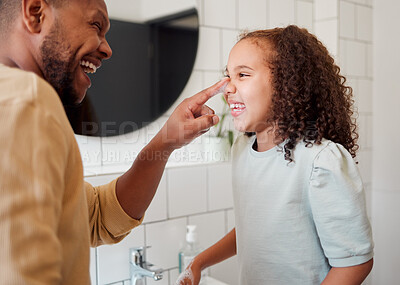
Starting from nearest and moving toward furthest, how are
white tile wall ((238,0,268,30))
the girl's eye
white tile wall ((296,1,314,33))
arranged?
1. the girl's eye
2. white tile wall ((238,0,268,30))
3. white tile wall ((296,1,314,33))

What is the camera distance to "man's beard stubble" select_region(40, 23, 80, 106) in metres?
0.61

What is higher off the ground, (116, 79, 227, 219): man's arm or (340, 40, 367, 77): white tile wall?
(340, 40, 367, 77): white tile wall

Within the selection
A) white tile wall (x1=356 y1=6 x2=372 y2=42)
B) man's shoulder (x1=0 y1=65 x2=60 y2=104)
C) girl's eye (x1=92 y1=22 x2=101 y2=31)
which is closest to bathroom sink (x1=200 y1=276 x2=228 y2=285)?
girl's eye (x1=92 y1=22 x2=101 y2=31)

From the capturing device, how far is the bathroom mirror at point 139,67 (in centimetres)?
121

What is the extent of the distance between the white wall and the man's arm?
1.36 meters

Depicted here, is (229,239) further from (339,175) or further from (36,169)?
(36,169)

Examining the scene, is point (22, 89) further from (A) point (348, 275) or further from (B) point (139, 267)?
(B) point (139, 267)

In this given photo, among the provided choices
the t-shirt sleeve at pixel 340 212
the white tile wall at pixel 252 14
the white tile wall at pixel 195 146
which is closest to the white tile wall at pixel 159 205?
the white tile wall at pixel 195 146

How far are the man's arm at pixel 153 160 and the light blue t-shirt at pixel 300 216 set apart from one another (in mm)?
214

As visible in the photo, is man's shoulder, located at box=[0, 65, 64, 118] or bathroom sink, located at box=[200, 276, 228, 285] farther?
bathroom sink, located at box=[200, 276, 228, 285]

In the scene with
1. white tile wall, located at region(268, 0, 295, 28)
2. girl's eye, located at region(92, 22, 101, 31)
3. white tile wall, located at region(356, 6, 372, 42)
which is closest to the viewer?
girl's eye, located at region(92, 22, 101, 31)

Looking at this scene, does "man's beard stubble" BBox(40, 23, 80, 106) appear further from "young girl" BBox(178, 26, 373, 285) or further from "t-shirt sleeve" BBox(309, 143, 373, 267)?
"t-shirt sleeve" BBox(309, 143, 373, 267)

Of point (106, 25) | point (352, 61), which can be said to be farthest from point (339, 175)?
point (352, 61)

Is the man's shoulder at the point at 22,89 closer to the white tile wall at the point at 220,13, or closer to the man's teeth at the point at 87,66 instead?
the man's teeth at the point at 87,66
